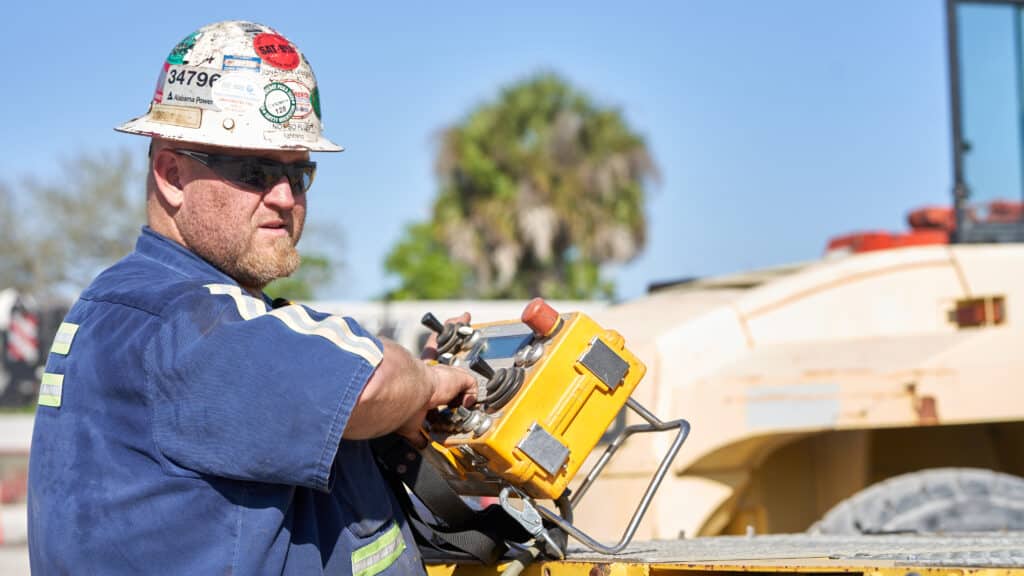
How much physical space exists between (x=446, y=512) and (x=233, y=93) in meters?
1.09

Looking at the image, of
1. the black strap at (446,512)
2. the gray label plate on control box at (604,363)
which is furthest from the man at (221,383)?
the gray label plate on control box at (604,363)

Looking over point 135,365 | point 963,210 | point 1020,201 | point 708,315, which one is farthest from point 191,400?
point 1020,201

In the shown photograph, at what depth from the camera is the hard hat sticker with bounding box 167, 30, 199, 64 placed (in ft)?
9.24

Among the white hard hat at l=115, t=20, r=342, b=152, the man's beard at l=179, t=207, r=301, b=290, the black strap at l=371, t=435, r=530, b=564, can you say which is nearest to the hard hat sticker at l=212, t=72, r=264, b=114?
the white hard hat at l=115, t=20, r=342, b=152

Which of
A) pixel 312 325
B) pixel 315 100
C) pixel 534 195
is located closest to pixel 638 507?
pixel 312 325

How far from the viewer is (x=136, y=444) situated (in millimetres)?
2479

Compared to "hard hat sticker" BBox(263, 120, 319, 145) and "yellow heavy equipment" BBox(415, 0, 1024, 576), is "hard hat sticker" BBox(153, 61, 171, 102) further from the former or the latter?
"yellow heavy equipment" BBox(415, 0, 1024, 576)

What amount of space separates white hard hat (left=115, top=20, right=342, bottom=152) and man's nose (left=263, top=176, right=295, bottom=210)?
8 cm

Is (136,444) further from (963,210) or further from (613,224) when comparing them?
(613,224)

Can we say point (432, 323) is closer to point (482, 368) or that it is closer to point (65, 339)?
point (482, 368)

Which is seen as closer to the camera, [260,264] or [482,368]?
[260,264]

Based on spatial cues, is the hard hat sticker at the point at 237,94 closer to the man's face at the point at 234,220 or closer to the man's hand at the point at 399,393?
the man's face at the point at 234,220

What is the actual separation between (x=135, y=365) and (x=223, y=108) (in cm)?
60

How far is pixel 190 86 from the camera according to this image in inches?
109
